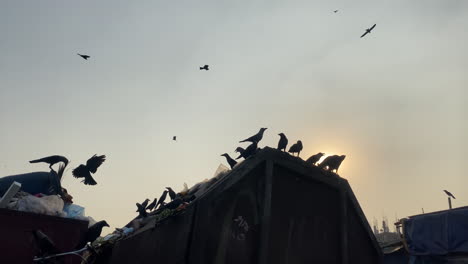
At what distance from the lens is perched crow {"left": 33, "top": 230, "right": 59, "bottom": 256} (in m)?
3.94

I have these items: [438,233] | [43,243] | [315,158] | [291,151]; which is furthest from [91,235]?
[438,233]

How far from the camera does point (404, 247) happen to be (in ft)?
40.1

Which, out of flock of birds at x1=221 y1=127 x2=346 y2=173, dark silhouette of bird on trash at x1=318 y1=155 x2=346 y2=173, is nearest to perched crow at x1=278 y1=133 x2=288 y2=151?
flock of birds at x1=221 y1=127 x2=346 y2=173

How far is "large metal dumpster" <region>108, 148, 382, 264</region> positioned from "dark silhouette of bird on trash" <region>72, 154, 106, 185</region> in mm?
3185

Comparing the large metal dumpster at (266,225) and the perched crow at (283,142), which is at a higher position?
the perched crow at (283,142)

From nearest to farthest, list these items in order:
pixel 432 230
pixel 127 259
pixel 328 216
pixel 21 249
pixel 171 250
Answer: pixel 171 250 < pixel 127 259 < pixel 21 249 < pixel 328 216 < pixel 432 230

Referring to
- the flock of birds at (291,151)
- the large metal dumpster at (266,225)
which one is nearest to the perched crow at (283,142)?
the flock of birds at (291,151)

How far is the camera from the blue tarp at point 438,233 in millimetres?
10164

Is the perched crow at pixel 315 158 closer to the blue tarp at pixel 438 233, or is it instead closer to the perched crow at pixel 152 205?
the perched crow at pixel 152 205

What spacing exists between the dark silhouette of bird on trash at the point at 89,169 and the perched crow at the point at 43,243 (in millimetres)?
2599

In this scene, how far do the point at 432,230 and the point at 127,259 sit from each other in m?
11.1

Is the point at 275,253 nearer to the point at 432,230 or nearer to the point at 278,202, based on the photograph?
the point at 278,202

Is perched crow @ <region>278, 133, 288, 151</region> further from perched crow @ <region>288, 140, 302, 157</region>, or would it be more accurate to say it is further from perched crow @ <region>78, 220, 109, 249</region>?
perched crow @ <region>78, 220, 109, 249</region>

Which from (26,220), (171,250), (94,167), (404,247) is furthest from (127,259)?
(404,247)
